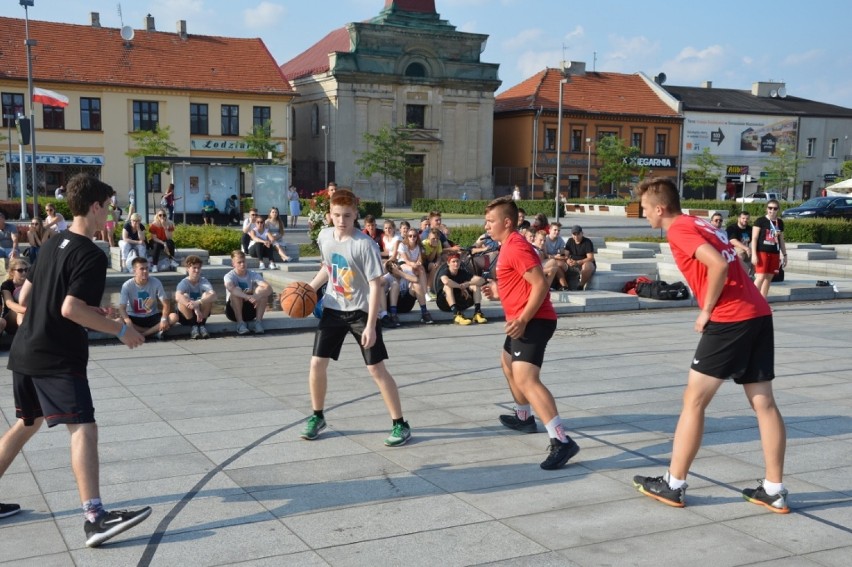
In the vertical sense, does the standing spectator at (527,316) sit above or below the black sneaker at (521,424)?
above

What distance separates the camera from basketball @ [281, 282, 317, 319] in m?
8.81

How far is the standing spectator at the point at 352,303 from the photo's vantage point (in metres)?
6.70

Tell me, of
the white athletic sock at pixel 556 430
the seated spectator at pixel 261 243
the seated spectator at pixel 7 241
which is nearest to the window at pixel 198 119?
the seated spectator at pixel 261 243

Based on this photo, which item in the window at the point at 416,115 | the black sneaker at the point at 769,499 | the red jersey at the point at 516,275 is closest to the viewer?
the black sneaker at the point at 769,499

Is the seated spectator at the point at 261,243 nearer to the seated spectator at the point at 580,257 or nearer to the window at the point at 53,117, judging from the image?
the seated spectator at the point at 580,257

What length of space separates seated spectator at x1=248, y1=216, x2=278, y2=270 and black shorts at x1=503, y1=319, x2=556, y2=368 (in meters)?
14.7

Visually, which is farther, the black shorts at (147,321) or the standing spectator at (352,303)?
the black shorts at (147,321)

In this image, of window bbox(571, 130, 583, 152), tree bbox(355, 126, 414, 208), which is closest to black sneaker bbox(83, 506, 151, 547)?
tree bbox(355, 126, 414, 208)

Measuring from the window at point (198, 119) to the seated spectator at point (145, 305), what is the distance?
47.0 metres

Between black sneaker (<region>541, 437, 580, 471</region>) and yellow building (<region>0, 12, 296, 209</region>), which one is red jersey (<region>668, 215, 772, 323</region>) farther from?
yellow building (<region>0, 12, 296, 209</region>)

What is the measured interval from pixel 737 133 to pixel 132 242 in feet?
216

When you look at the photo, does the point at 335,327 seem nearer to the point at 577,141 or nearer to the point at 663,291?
the point at 663,291

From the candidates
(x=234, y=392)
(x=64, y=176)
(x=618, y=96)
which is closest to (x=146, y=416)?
(x=234, y=392)

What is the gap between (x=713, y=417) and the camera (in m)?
7.84
